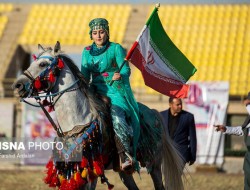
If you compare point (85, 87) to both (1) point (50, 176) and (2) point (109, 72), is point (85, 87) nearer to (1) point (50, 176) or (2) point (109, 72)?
(2) point (109, 72)

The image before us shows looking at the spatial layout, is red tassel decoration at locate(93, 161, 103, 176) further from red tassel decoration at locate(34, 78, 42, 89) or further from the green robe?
red tassel decoration at locate(34, 78, 42, 89)

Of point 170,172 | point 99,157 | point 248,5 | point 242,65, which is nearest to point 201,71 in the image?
point 242,65

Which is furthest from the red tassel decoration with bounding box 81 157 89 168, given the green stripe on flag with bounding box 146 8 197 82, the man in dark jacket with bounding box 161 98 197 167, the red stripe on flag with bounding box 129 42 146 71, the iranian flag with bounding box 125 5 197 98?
the man in dark jacket with bounding box 161 98 197 167

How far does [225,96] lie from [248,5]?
1151 centimetres

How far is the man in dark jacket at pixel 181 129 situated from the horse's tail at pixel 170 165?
1.06 m

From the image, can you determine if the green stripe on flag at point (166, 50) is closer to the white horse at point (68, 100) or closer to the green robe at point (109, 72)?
the green robe at point (109, 72)

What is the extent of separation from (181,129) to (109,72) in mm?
2900

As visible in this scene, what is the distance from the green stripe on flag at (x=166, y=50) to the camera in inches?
406

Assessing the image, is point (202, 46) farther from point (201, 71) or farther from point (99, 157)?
point (99, 157)

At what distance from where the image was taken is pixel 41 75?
347 inches

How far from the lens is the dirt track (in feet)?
48.1

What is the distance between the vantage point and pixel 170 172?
35.6 feet

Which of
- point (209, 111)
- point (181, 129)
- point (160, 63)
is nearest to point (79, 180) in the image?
point (160, 63)

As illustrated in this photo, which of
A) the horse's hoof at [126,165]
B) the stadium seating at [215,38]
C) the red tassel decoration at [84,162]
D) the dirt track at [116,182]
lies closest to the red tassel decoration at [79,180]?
the red tassel decoration at [84,162]
